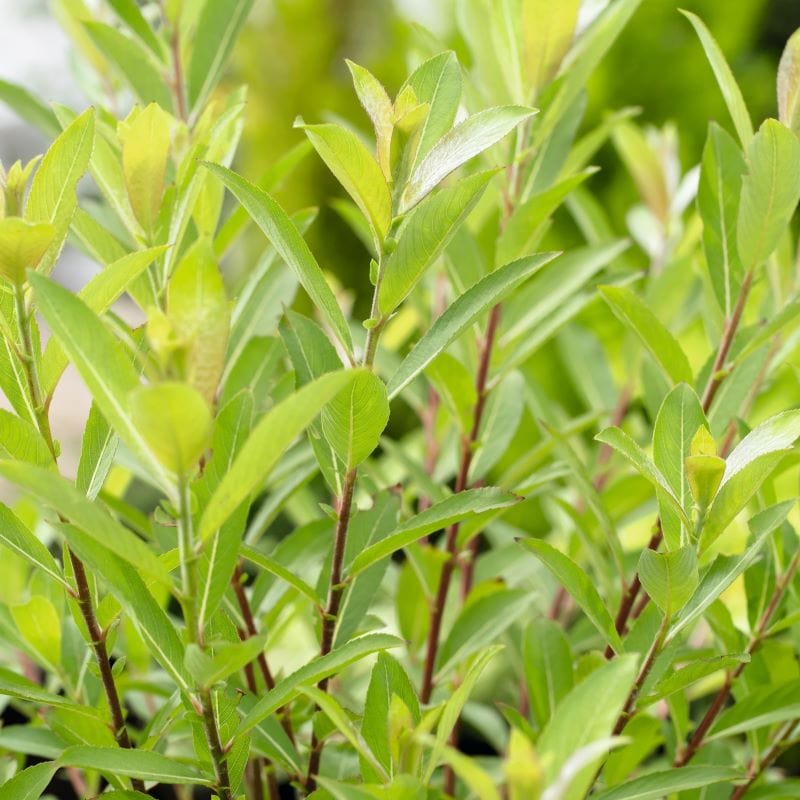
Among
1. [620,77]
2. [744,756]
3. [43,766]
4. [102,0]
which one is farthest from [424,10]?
[43,766]

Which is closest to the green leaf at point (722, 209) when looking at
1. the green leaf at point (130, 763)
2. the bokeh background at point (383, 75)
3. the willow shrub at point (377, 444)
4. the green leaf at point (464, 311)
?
the willow shrub at point (377, 444)

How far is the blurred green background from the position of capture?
341 centimetres

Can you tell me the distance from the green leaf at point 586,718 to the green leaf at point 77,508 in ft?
0.80

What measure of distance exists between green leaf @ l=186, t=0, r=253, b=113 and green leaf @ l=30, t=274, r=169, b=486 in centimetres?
A: 57

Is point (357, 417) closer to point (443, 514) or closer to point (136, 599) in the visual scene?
point (443, 514)

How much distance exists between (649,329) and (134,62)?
597 mm

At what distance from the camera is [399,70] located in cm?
398

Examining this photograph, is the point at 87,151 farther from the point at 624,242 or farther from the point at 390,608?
the point at 390,608

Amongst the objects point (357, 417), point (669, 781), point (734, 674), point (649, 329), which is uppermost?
point (357, 417)

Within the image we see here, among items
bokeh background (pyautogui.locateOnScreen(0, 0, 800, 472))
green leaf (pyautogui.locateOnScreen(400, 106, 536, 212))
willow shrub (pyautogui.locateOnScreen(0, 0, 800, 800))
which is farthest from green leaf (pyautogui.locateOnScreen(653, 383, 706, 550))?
bokeh background (pyautogui.locateOnScreen(0, 0, 800, 472))

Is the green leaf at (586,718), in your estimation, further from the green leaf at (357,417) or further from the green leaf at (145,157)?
the green leaf at (145,157)

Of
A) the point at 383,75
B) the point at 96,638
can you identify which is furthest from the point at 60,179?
the point at 383,75

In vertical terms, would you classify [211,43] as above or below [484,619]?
above

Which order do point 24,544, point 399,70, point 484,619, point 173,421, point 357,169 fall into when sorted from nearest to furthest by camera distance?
point 173,421, point 357,169, point 24,544, point 484,619, point 399,70
